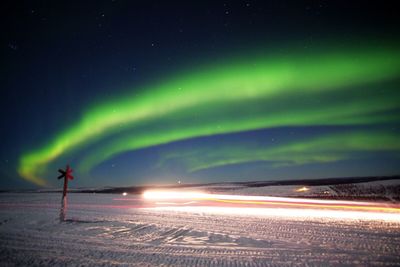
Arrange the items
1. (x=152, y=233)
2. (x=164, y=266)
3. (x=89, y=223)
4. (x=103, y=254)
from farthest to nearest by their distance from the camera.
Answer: (x=89, y=223) → (x=152, y=233) → (x=103, y=254) → (x=164, y=266)

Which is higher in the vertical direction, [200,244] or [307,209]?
[200,244]

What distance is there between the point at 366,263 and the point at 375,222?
591cm

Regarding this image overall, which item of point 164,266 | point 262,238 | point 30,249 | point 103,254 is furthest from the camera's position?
point 262,238

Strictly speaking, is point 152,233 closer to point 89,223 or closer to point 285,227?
point 89,223

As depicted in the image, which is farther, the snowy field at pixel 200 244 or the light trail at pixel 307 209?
the light trail at pixel 307 209

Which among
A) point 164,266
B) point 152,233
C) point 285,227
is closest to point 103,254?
point 164,266

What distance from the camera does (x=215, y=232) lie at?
8016 mm

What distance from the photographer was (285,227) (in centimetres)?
880

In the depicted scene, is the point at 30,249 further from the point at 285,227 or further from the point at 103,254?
the point at 285,227

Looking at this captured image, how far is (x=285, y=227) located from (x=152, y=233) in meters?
4.43

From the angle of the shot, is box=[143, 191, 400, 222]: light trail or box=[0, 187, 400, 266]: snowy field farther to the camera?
box=[143, 191, 400, 222]: light trail

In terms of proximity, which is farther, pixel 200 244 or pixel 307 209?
pixel 307 209

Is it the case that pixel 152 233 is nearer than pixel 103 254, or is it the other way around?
pixel 103 254

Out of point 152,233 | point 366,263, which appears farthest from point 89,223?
point 366,263
